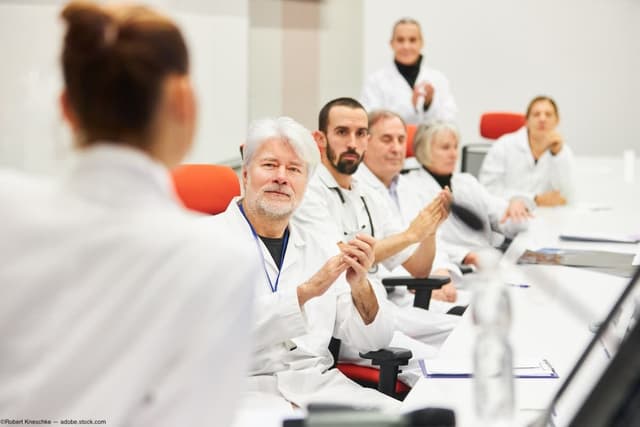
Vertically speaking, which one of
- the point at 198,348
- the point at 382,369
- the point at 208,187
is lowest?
the point at 382,369

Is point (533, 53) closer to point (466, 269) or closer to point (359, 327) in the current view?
point (466, 269)

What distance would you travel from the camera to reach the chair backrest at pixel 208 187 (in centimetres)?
270

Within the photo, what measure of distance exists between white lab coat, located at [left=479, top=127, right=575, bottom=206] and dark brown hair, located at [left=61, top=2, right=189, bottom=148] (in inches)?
176

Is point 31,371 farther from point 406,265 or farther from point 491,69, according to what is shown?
point 491,69

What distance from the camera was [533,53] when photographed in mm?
8484

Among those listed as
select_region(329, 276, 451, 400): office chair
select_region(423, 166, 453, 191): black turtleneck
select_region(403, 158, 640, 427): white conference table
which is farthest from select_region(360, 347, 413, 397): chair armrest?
select_region(423, 166, 453, 191): black turtleneck

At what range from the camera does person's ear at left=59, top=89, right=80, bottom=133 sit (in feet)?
3.08

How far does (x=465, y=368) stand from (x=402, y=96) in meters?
4.41

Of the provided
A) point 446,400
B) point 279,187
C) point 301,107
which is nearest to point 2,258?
point 446,400

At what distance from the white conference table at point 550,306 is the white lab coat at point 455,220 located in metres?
0.17

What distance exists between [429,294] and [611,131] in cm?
568

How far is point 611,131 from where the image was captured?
8.59m

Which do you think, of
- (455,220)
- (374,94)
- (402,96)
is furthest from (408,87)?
(455,220)

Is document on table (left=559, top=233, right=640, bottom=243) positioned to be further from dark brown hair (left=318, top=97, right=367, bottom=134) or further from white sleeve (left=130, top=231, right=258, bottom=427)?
white sleeve (left=130, top=231, right=258, bottom=427)
